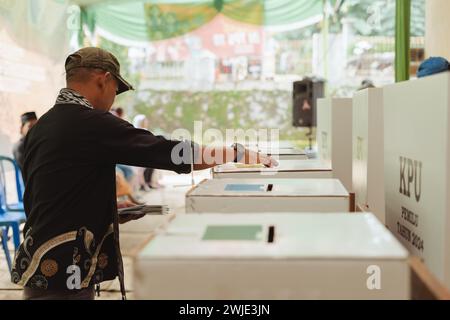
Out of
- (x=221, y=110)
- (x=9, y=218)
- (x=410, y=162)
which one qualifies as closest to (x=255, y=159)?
(x=410, y=162)

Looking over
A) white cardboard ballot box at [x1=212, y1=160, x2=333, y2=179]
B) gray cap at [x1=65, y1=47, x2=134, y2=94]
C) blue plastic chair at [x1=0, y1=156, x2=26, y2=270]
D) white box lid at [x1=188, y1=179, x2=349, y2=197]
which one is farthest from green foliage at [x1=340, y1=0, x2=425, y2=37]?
white box lid at [x1=188, y1=179, x2=349, y2=197]

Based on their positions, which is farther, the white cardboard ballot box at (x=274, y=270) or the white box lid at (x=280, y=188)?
the white box lid at (x=280, y=188)

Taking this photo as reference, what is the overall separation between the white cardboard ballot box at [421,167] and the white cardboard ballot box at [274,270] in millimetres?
160

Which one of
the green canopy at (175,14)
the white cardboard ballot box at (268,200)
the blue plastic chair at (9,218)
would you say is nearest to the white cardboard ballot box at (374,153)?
the white cardboard ballot box at (268,200)

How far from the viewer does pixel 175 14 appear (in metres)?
7.04

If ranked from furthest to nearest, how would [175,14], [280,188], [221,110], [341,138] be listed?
[221,110] → [175,14] → [341,138] → [280,188]

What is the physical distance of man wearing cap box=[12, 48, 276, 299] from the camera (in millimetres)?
1330

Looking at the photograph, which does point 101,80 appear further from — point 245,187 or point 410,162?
point 410,162

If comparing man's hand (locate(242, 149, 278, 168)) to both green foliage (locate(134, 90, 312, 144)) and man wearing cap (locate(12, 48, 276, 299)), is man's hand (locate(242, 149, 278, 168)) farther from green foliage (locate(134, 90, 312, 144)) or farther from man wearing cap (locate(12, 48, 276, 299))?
green foliage (locate(134, 90, 312, 144))

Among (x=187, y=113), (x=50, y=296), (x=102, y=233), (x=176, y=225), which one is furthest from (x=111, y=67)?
(x=187, y=113)

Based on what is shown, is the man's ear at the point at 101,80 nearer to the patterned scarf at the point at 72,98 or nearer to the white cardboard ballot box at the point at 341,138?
the patterned scarf at the point at 72,98

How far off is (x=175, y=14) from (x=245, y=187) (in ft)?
20.4

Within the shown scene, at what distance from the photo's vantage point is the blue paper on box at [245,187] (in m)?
1.12

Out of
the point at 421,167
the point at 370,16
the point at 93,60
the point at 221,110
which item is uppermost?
the point at 370,16
